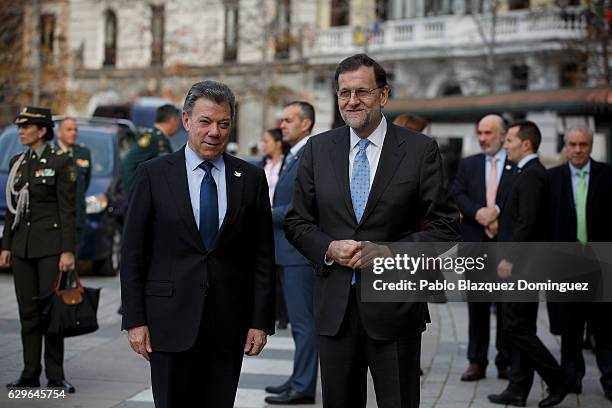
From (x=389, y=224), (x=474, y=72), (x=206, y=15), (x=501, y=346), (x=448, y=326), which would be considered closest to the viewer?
(x=389, y=224)

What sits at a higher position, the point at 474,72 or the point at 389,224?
the point at 474,72

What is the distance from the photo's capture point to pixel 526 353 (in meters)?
7.68

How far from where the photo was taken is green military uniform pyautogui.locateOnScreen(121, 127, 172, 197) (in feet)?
35.8

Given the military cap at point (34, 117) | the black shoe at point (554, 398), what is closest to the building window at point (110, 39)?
the military cap at point (34, 117)

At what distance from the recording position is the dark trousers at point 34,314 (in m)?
7.66

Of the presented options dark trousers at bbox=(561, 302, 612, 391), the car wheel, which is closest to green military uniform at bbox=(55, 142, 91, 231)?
the car wheel

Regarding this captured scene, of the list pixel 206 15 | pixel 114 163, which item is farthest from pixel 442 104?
pixel 206 15

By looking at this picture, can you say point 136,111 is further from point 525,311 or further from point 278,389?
point 525,311

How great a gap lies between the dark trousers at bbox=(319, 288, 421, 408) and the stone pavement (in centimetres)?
262

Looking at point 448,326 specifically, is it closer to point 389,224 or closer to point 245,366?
point 245,366

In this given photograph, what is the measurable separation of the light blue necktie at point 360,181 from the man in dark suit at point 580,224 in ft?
11.5

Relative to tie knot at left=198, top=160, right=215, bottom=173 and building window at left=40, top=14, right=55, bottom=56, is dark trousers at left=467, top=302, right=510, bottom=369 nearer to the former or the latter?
tie knot at left=198, top=160, right=215, bottom=173

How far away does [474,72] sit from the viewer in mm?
34125

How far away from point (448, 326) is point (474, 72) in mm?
23419
